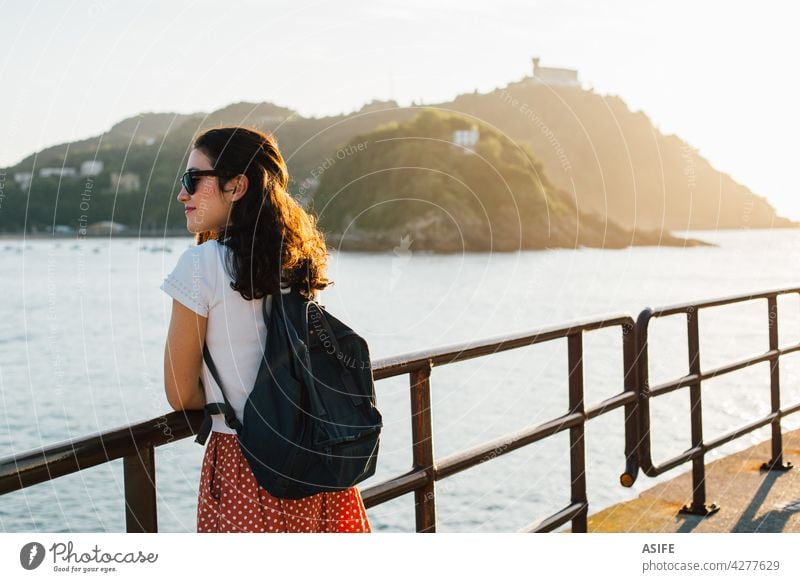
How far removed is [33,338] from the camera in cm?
5131

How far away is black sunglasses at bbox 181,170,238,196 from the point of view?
1687 millimetres

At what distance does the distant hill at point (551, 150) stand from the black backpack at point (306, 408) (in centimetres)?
90

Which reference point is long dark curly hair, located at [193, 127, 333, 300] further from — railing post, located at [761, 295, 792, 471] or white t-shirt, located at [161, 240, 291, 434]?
railing post, located at [761, 295, 792, 471]

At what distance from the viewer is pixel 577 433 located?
9.84 ft

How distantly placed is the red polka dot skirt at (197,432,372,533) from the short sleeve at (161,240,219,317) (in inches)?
12.1

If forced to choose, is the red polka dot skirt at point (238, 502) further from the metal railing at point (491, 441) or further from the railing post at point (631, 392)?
the railing post at point (631, 392)

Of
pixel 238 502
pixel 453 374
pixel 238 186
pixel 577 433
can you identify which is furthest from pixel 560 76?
pixel 453 374

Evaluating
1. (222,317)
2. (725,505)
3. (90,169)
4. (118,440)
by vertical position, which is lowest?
(725,505)

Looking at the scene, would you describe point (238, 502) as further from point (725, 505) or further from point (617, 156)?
point (617, 156)

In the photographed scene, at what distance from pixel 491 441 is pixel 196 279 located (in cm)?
134

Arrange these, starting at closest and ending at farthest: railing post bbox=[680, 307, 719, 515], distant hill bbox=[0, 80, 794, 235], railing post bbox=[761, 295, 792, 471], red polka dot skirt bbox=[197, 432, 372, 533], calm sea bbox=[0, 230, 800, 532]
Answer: red polka dot skirt bbox=[197, 432, 372, 533] < distant hill bbox=[0, 80, 794, 235] < railing post bbox=[680, 307, 719, 515] < railing post bbox=[761, 295, 792, 471] < calm sea bbox=[0, 230, 800, 532]

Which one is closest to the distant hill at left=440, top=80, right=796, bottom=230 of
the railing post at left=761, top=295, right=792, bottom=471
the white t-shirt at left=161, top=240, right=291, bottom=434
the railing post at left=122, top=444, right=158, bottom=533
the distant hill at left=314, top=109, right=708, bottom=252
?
the distant hill at left=314, top=109, right=708, bottom=252
